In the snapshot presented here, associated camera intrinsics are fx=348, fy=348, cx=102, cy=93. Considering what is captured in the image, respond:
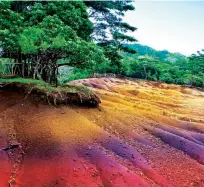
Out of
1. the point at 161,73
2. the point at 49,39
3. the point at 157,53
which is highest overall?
the point at 49,39

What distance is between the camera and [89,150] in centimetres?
1332

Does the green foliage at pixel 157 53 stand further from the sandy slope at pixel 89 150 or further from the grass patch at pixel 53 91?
the sandy slope at pixel 89 150

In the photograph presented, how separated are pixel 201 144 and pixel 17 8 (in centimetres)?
1182

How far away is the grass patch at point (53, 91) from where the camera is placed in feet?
50.6

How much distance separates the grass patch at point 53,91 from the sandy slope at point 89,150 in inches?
15.1

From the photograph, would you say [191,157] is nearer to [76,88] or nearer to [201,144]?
[201,144]

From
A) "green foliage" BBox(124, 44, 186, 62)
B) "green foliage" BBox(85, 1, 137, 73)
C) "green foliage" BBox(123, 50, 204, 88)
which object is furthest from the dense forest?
"green foliage" BBox(124, 44, 186, 62)

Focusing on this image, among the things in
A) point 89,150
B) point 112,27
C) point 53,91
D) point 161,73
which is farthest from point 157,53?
point 89,150

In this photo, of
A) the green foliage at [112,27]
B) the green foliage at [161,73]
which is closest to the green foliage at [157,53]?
the green foliage at [161,73]

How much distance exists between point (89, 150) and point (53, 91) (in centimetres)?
363

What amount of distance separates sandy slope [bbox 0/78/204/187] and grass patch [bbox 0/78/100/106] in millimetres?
383

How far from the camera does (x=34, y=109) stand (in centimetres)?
1501

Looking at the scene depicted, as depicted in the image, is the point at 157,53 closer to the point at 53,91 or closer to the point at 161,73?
the point at 161,73

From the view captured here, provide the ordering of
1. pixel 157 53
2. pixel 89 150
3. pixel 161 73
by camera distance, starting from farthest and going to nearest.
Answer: pixel 157 53, pixel 161 73, pixel 89 150
